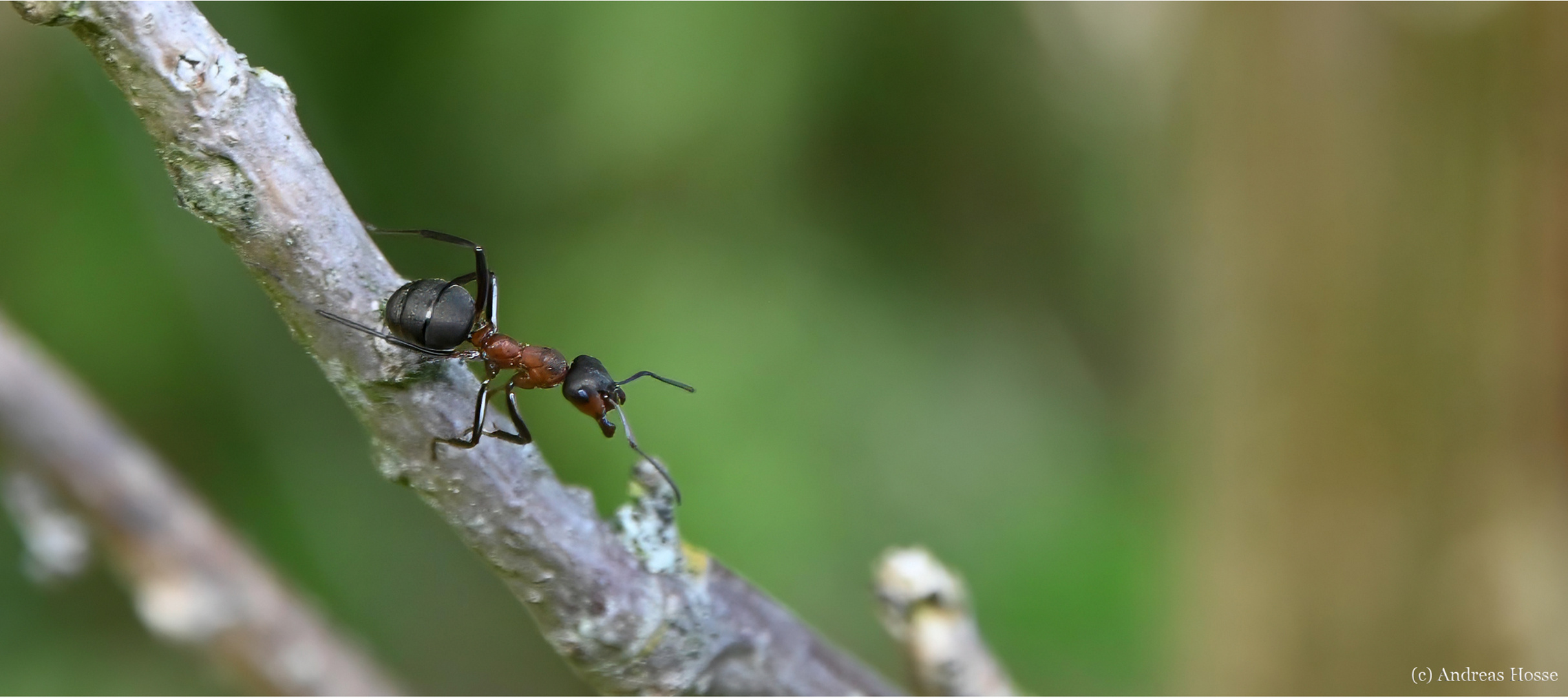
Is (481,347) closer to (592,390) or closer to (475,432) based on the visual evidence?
(592,390)

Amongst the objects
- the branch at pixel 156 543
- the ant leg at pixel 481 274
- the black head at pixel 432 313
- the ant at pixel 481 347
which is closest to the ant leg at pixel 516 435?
the ant at pixel 481 347

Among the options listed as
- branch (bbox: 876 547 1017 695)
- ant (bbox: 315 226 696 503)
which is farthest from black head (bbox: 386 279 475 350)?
branch (bbox: 876 547 1017 695)

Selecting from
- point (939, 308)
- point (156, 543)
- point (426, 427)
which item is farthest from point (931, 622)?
point (939, 308)

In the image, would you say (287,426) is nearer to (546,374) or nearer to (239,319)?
(239,319)

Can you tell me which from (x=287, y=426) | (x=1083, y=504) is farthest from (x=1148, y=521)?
(x=287, y=426)

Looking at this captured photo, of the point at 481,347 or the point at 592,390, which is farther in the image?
the point at 481,347

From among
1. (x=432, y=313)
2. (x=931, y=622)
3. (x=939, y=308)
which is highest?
(x=939, y=308)
